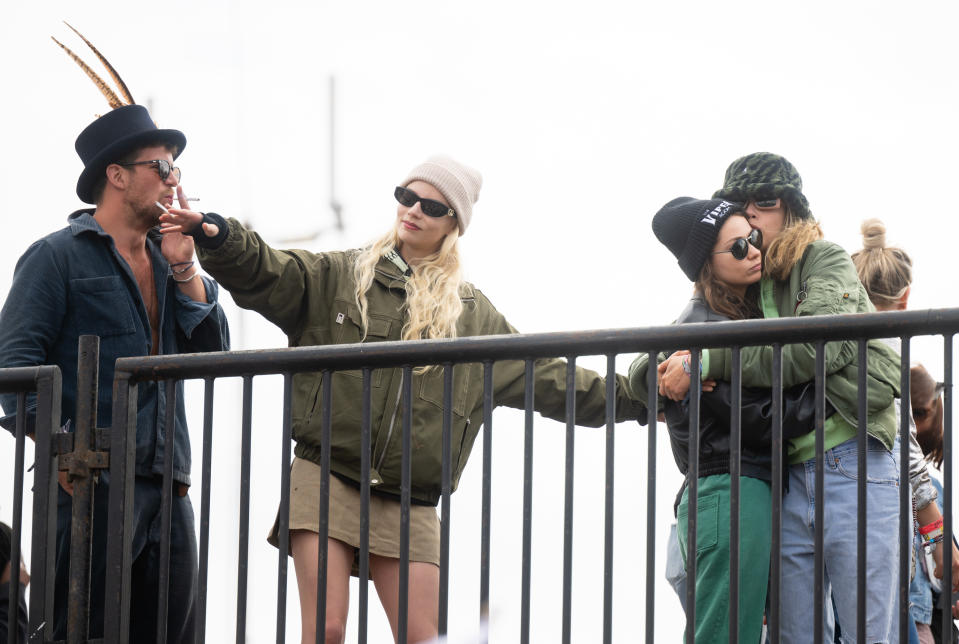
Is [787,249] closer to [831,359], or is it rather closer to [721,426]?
[831,359]

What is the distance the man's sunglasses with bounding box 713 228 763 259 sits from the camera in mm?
4188

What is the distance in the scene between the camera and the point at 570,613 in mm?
3270

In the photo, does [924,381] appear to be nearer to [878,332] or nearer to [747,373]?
[747,373]

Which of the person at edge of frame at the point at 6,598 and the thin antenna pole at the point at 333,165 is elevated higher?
the thin antenna pole at the point at 333,165

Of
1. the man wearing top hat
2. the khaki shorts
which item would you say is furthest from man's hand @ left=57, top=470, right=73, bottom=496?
the khaki shorts

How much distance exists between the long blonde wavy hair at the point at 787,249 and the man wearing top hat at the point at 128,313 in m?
1.80

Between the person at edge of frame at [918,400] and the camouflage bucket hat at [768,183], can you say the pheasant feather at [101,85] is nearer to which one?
the camouflage bucket hat at [768,183]

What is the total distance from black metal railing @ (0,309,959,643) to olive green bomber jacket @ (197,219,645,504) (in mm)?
616

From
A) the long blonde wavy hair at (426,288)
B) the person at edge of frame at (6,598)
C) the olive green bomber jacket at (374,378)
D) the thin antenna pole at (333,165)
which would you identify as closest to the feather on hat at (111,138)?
the olive green bomber jacket at (374,378)

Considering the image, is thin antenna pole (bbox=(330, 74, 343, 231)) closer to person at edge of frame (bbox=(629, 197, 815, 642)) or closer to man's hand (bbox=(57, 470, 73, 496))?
person at edge of frame (bbox=(629, 197, 815, 642))

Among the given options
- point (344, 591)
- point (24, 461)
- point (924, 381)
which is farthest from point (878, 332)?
point (24, 461)

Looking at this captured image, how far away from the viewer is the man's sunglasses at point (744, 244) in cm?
419

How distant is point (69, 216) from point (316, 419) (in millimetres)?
1158

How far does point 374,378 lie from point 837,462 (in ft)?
4.67
